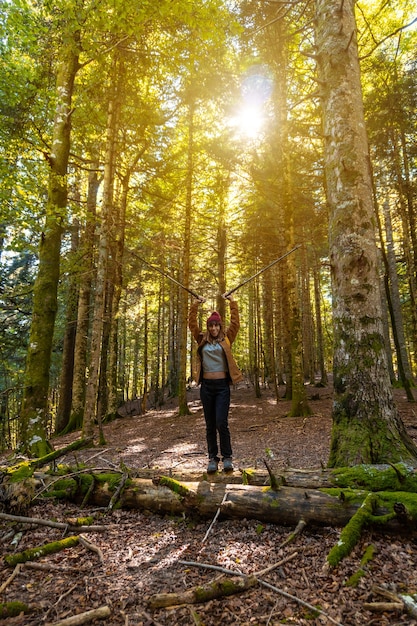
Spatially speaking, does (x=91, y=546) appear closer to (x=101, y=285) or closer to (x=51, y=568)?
(x=51, y=568)

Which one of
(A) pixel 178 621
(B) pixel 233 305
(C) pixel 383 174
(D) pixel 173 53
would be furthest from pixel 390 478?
(C) pixel 383 174

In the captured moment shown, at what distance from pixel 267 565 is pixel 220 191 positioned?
44.2 feet

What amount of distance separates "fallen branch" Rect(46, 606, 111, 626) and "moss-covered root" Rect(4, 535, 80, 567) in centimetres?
111

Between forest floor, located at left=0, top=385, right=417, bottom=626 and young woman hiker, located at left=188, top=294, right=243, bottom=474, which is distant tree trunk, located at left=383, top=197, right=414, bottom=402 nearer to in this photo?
young woman hiker, located at left=188, top=294, right=243, bottom=474

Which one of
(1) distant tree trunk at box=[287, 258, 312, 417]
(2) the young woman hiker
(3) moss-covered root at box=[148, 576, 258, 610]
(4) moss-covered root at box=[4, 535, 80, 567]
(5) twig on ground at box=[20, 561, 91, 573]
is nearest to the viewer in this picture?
(3) moss-covered root at box=[148, 576, 258, 610]

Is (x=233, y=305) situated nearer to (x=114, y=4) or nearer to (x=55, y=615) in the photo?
(x=55, y=615)

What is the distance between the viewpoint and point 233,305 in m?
5.31

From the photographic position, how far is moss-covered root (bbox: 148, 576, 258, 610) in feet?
8.08

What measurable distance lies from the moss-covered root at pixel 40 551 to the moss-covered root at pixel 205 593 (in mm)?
1370

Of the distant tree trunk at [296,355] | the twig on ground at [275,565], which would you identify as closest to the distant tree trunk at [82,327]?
the distant tree trunk at [296,355]

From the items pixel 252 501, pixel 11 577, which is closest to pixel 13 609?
pixel 11 577

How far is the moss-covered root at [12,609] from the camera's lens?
7.82 ft

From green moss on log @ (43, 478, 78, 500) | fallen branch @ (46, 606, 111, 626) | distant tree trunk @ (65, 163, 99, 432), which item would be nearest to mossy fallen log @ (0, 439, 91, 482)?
green moss on log @ (43, 478, 78, 500)

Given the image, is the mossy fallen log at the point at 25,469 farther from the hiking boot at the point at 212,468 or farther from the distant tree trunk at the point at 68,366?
the distant tree trunk at the point at 68,366
